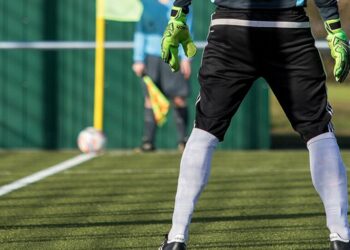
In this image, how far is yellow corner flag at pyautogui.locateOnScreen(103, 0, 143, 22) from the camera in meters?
13.3

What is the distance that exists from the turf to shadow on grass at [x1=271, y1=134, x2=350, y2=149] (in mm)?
3174

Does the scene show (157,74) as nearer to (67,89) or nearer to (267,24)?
(67,89)

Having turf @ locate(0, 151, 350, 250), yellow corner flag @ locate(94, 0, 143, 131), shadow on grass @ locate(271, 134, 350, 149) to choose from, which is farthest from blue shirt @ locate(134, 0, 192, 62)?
shadow on grass @ locate(271, 134, 350, 149)

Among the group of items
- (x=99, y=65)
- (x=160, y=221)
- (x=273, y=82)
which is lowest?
(x=99, y=65)

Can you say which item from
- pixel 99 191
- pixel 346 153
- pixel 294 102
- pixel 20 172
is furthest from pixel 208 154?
pixel 346 153

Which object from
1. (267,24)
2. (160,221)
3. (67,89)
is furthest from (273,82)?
(67,89)

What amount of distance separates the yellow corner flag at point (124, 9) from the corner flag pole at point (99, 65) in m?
0.13

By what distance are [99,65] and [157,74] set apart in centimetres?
67

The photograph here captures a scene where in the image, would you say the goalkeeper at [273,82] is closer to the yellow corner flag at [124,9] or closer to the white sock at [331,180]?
the white sock at [331,180]

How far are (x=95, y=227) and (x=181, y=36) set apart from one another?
1658mm

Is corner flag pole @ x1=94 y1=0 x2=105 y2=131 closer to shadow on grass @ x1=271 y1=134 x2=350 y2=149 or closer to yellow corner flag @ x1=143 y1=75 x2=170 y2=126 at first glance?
yellow corner flag @ x1=143 y1=75 x2=170 y2=126

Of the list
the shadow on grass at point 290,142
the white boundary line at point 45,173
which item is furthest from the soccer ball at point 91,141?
the shadow on grass at point 290,142

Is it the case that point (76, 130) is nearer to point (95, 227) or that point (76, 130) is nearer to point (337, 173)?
point (95, 227)

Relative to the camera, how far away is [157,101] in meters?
13.5
